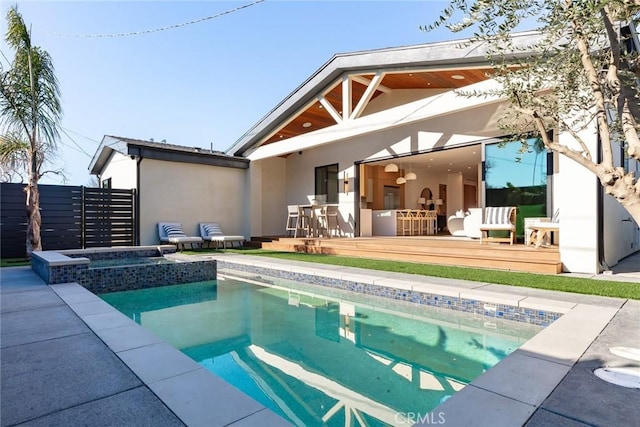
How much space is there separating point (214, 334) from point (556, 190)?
7.39m

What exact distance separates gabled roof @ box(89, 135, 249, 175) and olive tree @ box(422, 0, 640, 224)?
9582 millimetres

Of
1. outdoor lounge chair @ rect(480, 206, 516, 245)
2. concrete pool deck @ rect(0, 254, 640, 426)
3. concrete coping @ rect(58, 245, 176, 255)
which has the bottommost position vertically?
concrete pool deck @ rect(0, 254, 640, 426)

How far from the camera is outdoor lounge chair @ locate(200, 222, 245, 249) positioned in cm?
1124

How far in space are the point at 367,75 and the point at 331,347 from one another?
7.61m

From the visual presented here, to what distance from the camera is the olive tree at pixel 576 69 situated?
2.37 metres

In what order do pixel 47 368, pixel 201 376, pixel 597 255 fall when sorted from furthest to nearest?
pixel 597 255 → pixel 47 368 → pixel 201 376

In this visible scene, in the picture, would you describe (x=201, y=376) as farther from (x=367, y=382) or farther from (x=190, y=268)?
(x=190, y=268)

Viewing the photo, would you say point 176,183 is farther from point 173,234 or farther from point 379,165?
point 379,165

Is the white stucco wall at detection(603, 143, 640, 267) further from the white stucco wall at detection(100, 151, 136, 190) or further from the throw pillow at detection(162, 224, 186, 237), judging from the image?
the white stucco wall at detection(100, 151, 136, 190)

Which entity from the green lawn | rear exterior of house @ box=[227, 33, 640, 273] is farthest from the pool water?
rear exterior of house @ box=[227, 33, 640, 273]

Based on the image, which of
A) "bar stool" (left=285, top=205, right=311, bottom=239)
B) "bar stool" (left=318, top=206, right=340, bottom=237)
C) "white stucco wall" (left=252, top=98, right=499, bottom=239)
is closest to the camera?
"white stucco wall" (left=252, top=98, right=499, bottom=239)

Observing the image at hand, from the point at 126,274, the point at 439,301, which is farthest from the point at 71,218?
the point at 439,301

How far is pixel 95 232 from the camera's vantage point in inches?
394

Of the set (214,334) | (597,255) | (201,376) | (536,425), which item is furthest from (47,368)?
(597,255)
